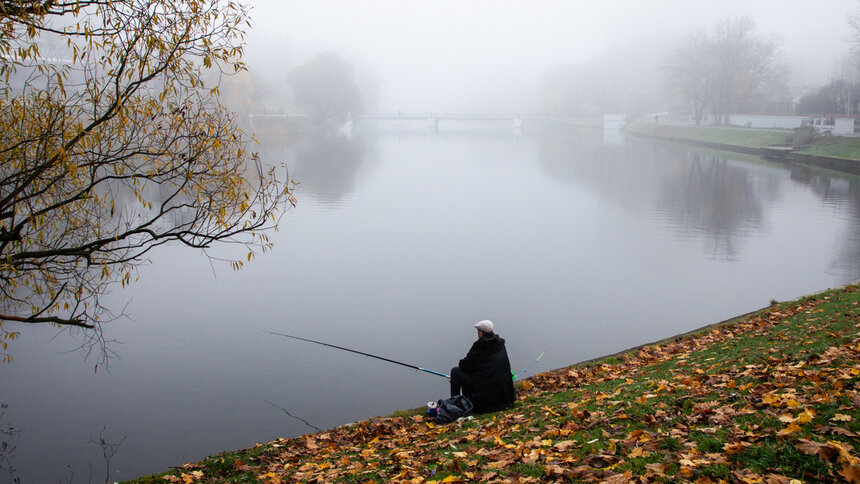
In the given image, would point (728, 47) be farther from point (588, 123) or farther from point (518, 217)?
point (518, 217)

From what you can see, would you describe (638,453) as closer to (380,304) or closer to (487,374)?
(487,374)

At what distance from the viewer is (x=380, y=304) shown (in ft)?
48.1

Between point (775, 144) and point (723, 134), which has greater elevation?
point (723, 134)

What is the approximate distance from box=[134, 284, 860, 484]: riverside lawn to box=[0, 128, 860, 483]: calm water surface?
95.4 inches

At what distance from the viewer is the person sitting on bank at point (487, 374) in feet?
23.9

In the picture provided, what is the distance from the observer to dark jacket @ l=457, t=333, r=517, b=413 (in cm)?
732

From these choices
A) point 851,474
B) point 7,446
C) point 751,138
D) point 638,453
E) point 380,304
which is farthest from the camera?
point 751,138

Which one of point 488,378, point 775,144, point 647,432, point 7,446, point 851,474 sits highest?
point 775,144

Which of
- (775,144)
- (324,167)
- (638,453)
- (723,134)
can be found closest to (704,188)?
(324,167)

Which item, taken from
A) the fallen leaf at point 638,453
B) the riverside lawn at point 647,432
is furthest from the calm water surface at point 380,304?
the fallen leaf at point 638,453

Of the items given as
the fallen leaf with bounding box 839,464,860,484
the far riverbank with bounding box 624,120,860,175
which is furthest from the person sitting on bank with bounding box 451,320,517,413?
the far riverbank with bounding box 624,120,860,175

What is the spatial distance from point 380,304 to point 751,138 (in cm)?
5401

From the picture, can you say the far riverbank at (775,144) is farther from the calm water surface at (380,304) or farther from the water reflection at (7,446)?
the water reflection at (7,446)

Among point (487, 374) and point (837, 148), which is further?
point (837, 148)
